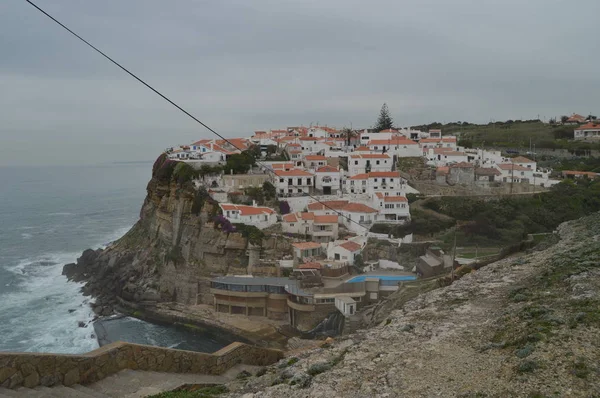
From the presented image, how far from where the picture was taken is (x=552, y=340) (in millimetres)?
5535

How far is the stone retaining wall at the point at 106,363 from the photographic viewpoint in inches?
190

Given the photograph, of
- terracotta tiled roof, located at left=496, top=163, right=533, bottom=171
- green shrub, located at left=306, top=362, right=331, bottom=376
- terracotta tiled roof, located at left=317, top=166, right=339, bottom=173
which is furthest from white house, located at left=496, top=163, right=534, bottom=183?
green shrub, located at left=306, top=362, right=331, bottom=376

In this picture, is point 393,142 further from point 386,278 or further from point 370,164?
point 386,278

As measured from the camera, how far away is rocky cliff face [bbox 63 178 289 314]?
2744cm

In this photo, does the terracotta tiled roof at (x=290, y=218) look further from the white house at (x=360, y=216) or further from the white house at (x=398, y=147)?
the white house at (x=398, y=147)

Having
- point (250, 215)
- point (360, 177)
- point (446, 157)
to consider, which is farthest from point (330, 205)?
point (446, 157)

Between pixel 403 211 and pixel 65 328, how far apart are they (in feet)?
69.7

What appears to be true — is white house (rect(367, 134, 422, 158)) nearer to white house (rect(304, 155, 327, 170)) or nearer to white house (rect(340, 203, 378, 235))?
white house (rect(304, 155, 327, 170))

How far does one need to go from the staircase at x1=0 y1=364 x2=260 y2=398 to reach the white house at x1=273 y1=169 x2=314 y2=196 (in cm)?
2941

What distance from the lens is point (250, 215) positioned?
28.8 meters

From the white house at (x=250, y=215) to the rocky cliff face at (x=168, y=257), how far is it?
1.31m

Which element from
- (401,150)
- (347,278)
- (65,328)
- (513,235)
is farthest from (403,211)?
(65,328)

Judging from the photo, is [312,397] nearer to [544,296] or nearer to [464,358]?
[464,358]

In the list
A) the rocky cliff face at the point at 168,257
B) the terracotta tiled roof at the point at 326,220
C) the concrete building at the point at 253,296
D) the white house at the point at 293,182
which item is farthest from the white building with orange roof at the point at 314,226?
the white house at the point at 293,182
